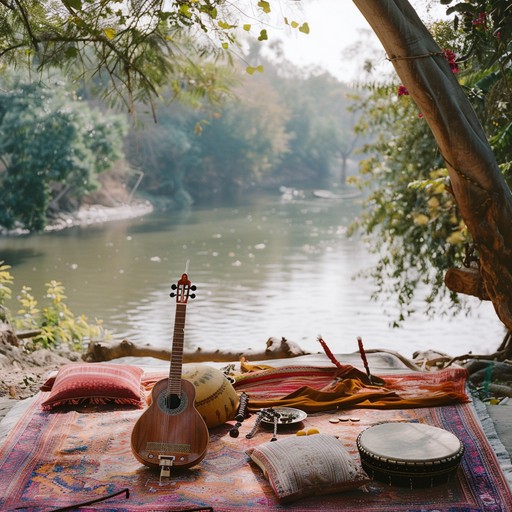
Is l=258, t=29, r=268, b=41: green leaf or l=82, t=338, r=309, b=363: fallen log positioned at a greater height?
l=258, t=29, r=268, b=41: green leaf

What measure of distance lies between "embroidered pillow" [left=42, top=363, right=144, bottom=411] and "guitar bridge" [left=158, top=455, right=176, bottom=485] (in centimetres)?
102

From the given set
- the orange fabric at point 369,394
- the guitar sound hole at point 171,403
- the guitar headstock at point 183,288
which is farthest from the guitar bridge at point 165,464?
the orange fabric at point 369,394

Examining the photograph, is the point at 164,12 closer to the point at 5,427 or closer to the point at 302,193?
the point at 5,427

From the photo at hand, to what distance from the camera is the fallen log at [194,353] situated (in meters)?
5.69

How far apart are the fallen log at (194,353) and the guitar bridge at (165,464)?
2.32m

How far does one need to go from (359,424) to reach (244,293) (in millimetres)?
8728

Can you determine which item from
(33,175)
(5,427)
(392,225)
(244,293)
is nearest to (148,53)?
(5,427)

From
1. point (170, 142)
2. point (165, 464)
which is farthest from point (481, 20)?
point (170, 142)

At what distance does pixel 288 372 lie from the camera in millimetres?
4543

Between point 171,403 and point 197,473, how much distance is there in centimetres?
32

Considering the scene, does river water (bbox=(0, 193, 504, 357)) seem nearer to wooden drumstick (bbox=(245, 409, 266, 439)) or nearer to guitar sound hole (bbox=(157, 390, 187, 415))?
wooden drumstick (bbox=(245, 409, 266, 439))

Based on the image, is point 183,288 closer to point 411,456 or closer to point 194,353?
point 411,456

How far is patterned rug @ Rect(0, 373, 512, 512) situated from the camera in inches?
116

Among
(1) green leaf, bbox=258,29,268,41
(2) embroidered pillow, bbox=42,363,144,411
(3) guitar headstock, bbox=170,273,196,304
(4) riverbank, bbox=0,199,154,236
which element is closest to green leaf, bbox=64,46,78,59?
(1) green leaf, bbox=258,29,268,41
